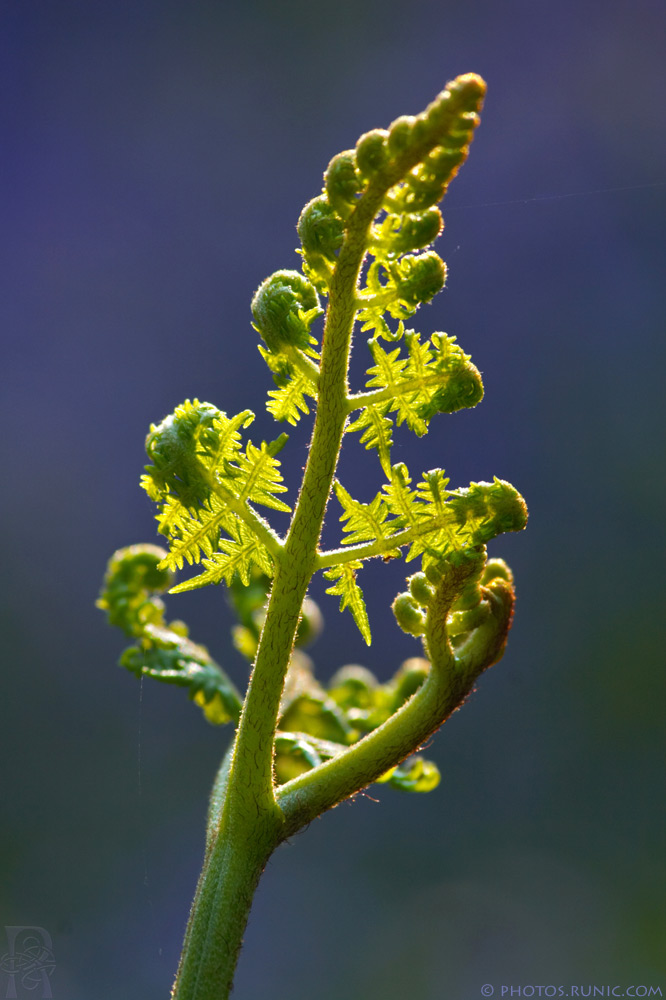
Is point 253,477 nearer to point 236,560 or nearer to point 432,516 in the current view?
point 236,560

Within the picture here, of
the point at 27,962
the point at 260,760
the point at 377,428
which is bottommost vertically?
the point at 27,962

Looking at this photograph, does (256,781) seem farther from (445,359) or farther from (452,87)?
(452,87)

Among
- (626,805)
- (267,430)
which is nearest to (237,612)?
(267,430)

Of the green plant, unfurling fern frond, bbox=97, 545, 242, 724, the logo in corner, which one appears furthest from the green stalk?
the logo in corner

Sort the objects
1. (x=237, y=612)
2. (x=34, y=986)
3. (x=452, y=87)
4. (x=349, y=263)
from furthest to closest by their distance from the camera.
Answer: (x=237, y=612)
(x=34, y=986)
(x=349, y=263)
(x=452, y=87)

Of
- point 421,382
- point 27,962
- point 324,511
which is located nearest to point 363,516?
point 324,511

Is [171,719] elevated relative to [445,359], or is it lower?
lower

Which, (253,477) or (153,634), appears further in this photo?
(153,634)
